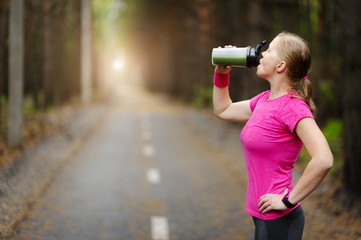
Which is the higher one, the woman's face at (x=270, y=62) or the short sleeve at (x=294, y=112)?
the woman's face at (x=270, y=62)

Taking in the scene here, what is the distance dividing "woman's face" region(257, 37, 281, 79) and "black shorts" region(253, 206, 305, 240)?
2.54 feet

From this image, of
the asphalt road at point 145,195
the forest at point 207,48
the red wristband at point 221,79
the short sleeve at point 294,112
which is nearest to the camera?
the short sleeve at point 294,112

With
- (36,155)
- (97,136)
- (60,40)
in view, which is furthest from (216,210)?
(60,40)

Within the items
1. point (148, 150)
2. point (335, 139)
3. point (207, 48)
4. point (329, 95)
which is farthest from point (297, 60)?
point (207, 48)

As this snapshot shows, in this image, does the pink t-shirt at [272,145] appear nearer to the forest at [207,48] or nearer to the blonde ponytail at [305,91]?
the blonde ponytail at [305,91]

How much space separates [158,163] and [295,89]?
31.7 feet

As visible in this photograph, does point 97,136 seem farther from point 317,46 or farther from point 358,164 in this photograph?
point 358,164

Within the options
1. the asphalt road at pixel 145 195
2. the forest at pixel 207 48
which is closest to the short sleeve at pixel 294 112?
the forest at pixel 207 48

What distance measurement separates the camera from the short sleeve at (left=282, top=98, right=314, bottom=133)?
2502mm

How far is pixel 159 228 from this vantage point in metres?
6.65

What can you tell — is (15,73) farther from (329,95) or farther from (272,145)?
(272,145)

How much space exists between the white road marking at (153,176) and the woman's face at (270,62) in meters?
7.40

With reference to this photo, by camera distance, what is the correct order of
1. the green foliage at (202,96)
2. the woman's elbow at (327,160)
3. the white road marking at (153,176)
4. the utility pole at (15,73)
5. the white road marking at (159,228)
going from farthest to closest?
the green foliage at (202,96)
the utility pole at (15,73)
the white road marking at (153,176)
the white road marking at (159,228)
the woman's elbow at (327,160)

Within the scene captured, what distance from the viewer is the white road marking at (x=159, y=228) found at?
6285 mm
